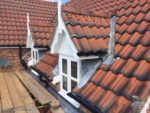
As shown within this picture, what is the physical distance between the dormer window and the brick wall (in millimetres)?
5209

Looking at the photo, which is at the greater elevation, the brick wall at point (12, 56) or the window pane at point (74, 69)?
the window pane at point (74, 69)

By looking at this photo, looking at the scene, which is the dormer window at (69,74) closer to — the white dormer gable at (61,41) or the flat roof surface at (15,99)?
the white dormer gable at (61,41)

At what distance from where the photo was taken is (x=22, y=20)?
968cm

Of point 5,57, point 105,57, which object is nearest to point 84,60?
point 105,57

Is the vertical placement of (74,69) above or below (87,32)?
below

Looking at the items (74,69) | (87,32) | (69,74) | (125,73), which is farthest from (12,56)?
(125,73)

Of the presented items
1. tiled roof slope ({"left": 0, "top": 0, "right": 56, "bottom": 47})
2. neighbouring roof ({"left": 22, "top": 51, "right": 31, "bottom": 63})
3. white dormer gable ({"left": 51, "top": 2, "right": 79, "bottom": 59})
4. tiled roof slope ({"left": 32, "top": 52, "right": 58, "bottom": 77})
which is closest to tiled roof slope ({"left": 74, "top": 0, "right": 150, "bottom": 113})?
white dormer gable ({"left": 51, "top": 2, "right": 79, "bottom": 59})

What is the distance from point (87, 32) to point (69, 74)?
3.12ft

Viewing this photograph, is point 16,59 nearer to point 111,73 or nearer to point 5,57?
point 5,57

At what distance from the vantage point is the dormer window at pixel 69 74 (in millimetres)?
3494

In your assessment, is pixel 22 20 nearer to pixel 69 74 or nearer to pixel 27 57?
pixel 27 57

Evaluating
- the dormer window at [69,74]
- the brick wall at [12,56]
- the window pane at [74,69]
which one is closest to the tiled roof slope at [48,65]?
the dormer window at [69,74]

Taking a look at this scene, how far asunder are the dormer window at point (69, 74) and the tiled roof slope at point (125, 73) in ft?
1.60

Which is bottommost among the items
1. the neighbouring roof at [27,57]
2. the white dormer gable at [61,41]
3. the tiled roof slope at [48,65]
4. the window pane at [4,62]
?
the window pane at [4,62]
